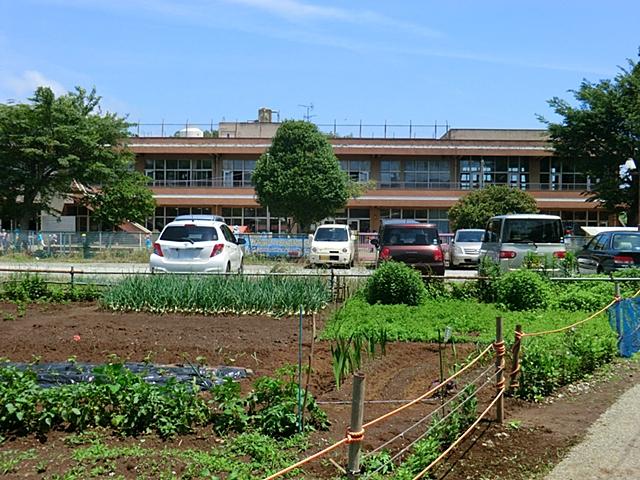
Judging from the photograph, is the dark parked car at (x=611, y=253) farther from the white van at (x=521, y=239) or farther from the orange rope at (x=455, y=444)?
the orange rope at (x=455, y=444)

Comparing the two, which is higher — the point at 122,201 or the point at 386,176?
the point at 386,176

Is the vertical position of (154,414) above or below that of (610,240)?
below

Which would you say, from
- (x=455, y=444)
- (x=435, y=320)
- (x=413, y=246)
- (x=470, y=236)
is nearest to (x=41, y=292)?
(x=435, y=320)

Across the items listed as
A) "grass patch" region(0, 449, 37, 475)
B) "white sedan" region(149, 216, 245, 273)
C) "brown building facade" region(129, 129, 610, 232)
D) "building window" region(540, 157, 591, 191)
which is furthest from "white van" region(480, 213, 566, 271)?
"building window" region(540, 157, 591, 191)

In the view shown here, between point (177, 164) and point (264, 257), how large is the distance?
23952 millimetres

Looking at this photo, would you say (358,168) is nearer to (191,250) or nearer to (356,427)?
(191,250)

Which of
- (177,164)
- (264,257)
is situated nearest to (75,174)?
(264,257)

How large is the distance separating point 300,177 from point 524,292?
25.4 metres

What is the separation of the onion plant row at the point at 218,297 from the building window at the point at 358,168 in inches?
1640

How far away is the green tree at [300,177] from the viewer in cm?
3838

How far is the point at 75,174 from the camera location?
3806cm

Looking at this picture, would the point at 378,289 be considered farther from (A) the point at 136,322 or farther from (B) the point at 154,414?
(B) the point at 154,414

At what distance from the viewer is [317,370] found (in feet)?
26.8

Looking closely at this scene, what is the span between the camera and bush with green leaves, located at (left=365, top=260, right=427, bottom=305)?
14.1m
